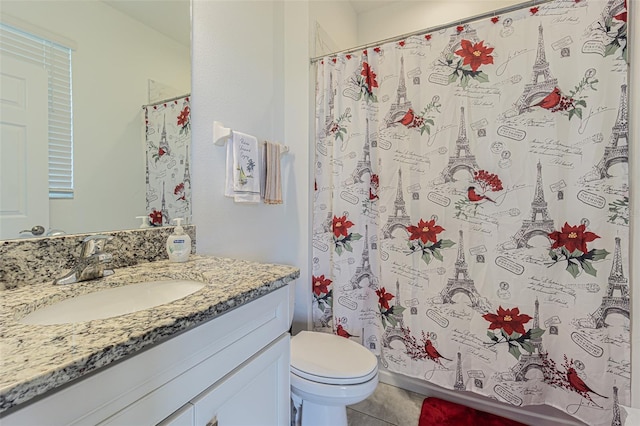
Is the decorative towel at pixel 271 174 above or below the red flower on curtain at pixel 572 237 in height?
above

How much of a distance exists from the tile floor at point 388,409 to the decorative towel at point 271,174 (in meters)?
1.25

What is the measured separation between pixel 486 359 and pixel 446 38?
1.64 m

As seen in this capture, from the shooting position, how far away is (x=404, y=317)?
153 centimetres

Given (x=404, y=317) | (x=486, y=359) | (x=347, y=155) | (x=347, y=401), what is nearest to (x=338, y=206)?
(x=347, y=155)

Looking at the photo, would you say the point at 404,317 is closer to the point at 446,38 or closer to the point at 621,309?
the point at 621,309

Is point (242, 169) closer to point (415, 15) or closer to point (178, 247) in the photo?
point (178, 247)

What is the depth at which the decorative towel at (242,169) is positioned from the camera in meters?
1.32


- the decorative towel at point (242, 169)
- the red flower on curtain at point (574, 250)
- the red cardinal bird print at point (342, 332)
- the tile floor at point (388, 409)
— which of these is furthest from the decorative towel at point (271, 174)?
the red flower on curtain at point (574, 250)

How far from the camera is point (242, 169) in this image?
4.48 ft

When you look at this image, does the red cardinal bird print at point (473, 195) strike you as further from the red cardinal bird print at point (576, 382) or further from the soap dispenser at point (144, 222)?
the soap dispenser at point (144, 222)

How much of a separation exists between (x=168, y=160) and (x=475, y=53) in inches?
60.7

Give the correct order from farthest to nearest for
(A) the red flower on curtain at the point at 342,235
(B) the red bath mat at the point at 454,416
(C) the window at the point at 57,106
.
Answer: (A) the red flower on curtain at the point at 342,235 < (B) the red bath mat at the point at 454,416 < (C) the window at the point at 57,106

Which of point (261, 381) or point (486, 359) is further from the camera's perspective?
point (486, 359)

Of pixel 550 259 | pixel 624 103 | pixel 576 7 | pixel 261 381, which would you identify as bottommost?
pixel 261 381
